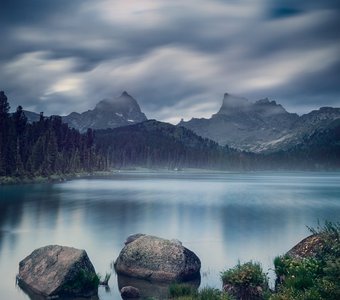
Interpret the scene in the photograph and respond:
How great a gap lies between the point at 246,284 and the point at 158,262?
23.1 ft

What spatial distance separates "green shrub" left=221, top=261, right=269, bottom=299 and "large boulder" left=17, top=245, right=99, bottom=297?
24.8 feet

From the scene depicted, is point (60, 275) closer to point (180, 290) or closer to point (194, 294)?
point (180, 290)

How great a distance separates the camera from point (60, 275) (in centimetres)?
2258

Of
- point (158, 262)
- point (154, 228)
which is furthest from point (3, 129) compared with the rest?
point (158, 262)

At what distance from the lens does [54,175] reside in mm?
173250

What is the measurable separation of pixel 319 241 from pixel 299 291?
7.14m

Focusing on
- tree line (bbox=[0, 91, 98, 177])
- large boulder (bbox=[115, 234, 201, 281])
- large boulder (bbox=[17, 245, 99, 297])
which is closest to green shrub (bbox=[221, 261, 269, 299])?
large boulder (bbox=[115, 234, 201, 281])

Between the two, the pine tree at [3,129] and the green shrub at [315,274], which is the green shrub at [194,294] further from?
the pine tree at [3,129]

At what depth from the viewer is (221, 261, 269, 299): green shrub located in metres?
20.2

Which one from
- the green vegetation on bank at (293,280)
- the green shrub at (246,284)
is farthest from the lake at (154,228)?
the green shrub at (246,284)

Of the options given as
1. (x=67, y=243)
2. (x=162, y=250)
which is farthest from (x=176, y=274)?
(x=67, y=243)

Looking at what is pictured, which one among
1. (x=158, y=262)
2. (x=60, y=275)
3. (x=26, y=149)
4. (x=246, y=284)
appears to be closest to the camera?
(x=246, y=284)

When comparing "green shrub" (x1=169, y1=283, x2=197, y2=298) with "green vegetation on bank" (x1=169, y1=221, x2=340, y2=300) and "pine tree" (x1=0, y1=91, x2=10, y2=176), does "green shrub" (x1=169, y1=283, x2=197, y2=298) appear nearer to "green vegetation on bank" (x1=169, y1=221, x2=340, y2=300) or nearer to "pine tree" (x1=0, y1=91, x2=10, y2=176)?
"green vegetation on bank" (x1=169, y1=221, x2=340, y2=300)

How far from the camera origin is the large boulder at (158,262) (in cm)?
2558
